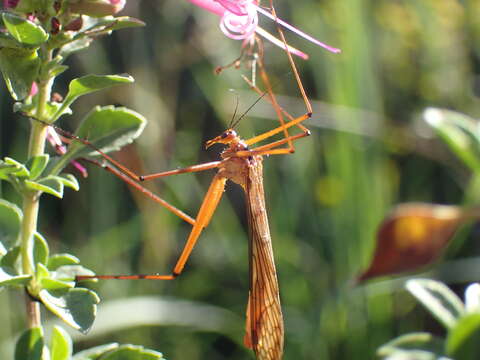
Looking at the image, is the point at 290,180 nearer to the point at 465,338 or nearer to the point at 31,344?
the point at 465,338

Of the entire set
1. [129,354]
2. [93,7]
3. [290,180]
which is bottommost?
[129,354]

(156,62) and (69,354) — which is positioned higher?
(156,62)

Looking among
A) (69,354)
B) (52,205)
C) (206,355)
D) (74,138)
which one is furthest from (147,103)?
(69,354)

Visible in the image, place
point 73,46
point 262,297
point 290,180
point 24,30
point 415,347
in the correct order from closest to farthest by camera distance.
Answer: point 24,30, point 73,46, point 415,347, point 262,297, point 290,180

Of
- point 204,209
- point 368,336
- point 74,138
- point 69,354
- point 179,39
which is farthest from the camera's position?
point 179,39

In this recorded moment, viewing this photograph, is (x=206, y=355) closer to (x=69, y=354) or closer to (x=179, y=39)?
(x=179, y=39)

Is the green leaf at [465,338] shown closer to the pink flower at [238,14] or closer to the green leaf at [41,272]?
the pink flower at [238,14]

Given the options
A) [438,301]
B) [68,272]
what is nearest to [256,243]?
[438,301]
